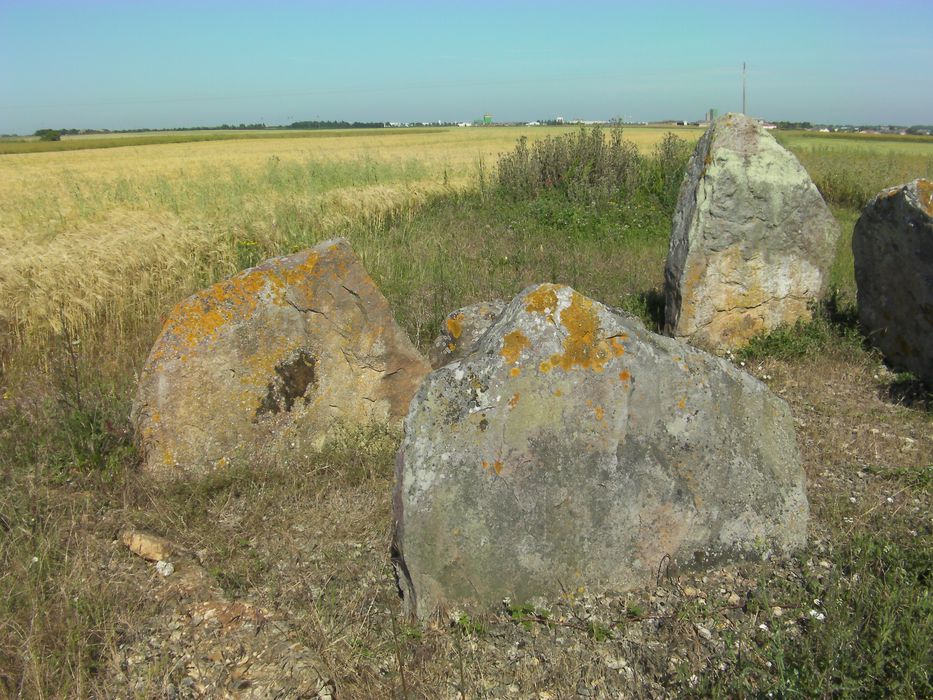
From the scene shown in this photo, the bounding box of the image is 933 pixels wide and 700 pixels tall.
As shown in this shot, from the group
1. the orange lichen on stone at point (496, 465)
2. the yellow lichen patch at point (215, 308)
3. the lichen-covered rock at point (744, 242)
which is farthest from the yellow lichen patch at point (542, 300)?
the lichen-covered rock at point (744, 242)

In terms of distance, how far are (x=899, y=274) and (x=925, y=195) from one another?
2.47ft

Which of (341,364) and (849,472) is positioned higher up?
(341,364)

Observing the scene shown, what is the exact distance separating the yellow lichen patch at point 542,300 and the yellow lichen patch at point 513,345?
15cm

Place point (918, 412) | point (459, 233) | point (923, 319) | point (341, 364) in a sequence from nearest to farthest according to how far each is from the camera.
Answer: point (341, 364)
point (918, 412)
point (923, 319)
point (459, 233)

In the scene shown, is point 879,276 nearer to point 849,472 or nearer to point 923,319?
point 923,319

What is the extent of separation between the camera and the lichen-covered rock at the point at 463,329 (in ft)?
16.2

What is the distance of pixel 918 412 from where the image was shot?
18.6 feet

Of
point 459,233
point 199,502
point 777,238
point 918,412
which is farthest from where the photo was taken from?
point 459,233

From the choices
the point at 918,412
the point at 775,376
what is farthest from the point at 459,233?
the point at 918,412

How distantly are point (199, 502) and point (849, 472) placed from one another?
4.26 metres

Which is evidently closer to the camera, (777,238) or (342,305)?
(342,305)

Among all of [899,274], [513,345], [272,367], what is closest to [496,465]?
[513,345]

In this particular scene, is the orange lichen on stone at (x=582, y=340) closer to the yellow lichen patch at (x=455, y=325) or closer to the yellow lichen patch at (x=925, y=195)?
the yellow lichen patch at (x=455, y=325)

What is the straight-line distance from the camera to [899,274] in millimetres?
6477
